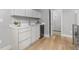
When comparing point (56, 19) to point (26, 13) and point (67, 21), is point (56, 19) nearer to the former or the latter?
point (67, 21)

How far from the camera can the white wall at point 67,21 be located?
1.17 m

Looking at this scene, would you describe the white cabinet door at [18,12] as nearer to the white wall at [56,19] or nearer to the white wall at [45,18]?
the white wall at [45,18]

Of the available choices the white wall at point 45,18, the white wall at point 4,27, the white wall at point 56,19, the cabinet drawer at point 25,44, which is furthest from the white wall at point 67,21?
the white wall at point 4,27

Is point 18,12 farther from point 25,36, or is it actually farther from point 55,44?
point 55,44

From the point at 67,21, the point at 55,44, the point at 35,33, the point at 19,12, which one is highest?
the point at 19,12

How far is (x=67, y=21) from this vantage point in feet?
3.83

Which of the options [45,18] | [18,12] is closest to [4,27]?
[18,12]

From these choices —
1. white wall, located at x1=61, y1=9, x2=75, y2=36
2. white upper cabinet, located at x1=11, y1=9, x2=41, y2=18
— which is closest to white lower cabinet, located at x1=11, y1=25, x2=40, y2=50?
white upper cabinet, located at x1=11, y1=9, x2=41, y2=18

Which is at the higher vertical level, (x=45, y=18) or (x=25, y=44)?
(x=45, y=18)

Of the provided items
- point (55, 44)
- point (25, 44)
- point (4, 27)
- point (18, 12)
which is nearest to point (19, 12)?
point (18, 12)

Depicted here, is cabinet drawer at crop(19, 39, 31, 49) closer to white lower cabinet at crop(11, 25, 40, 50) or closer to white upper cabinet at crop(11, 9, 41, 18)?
white lower cabinet at crop(11, 25, 40, 50)

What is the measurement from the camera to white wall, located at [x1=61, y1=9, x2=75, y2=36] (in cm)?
117
